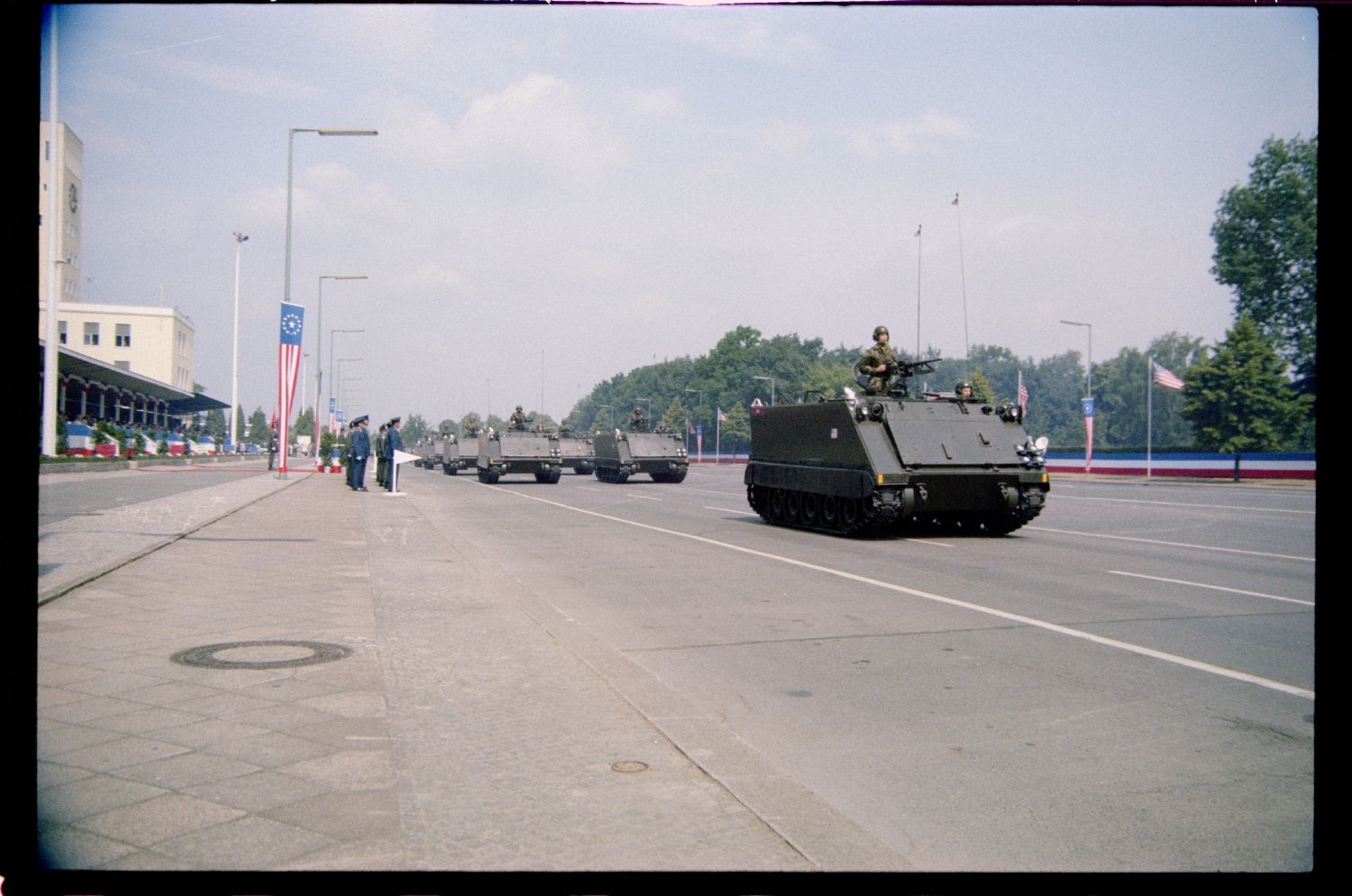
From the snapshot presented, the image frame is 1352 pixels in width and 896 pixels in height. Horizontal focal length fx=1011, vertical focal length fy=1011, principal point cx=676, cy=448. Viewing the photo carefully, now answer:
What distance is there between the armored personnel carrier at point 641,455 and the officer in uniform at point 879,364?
19055 millimetres

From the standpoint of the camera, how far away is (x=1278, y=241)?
4980 millimetres

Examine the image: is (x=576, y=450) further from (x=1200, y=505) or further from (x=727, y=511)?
(x=1200, y=505)

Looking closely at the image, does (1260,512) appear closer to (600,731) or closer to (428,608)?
(428,608)

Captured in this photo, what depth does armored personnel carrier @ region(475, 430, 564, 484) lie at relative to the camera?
112ft

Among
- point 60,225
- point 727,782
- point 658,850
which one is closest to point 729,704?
point 727,782

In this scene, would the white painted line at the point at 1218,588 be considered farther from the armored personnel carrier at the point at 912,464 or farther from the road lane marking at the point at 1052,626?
the armored personnel carrier at the point at 912,464

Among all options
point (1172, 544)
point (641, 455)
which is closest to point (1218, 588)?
point (1172, 544)

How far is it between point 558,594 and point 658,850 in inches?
251

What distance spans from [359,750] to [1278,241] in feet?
16.1

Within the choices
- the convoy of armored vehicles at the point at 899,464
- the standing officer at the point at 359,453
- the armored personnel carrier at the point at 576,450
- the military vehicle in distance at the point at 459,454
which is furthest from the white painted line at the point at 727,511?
the military vehicle in distance at the point at 459,454

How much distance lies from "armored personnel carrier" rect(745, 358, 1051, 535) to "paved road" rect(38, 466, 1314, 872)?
4137mm

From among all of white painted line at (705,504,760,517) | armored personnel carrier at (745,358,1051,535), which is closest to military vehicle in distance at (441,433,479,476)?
white painted line at (705,504,760,517)

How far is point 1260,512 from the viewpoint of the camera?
67.1 ft

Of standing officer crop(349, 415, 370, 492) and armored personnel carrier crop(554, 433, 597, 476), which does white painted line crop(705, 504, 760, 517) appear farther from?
armored personnel carrier crop(554, 433, 597, 476)
